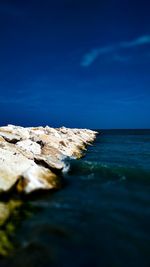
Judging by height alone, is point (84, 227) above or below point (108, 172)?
below

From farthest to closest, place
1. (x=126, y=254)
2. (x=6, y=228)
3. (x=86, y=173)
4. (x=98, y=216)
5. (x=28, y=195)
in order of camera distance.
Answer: (x=86, y=173) → (x=28, y=195) → (x=98, y=216) → (x=6, y=228) → (x=126, y=254)

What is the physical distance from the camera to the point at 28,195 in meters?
16.1

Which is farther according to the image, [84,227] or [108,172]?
[108,172]

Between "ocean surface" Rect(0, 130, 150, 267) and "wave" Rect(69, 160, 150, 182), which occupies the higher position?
"wave" Rect(69, 160, 150, 182)

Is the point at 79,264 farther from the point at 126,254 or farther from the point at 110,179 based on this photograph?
the point at 110,179

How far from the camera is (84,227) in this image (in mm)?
13062

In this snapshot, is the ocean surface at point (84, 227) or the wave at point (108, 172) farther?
the wave at point (108, 172)

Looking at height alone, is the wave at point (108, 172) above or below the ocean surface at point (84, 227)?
above

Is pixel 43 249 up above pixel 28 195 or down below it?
below

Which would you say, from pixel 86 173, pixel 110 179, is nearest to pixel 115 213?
pixel 110 179

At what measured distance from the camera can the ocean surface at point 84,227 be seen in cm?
1046

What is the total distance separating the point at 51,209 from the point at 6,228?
3.12m

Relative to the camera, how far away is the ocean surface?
1046cm

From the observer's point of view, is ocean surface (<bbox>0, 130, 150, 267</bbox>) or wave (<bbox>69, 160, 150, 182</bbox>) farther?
wave (<bbox>69, 160, 150, 182</bbox>)
